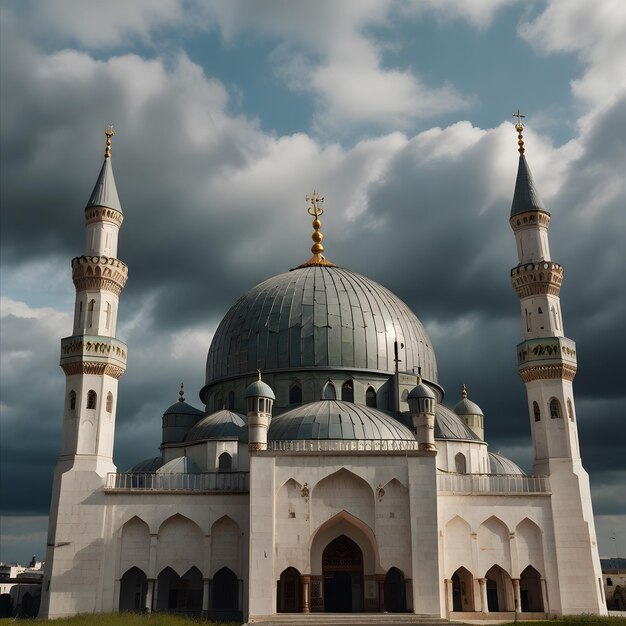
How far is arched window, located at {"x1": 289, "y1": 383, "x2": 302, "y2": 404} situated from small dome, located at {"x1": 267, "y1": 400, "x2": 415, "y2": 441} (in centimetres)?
292

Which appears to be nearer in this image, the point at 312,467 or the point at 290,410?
the point at 312,467

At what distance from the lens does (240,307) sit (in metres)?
32.6

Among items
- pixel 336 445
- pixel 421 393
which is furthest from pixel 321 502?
pixel 421 393

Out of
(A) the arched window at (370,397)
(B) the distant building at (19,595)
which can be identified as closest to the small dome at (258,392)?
(A) the arched window at (370,397)

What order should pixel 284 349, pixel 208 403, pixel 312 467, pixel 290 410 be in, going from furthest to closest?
1. pixel 208 403
2. pixel 284 349
3. pixel 290 410
4. pixel 312 467

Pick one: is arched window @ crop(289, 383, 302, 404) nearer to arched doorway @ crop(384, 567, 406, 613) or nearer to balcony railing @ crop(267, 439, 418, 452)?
balcony railing @ crop(267, 439, 418, 452)

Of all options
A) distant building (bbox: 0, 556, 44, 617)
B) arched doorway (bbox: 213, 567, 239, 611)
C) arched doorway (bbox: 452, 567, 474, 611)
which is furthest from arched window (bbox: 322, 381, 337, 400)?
distant building (bbox: 0, 556, 44, 617)

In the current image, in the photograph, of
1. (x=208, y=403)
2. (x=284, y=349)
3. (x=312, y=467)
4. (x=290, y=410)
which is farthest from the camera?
(x=208, y=403)

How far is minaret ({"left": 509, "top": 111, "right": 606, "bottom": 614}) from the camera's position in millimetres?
24125

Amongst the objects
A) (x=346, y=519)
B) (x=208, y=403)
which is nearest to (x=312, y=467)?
(x=346, y=519)

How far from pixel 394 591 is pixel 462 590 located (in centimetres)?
225

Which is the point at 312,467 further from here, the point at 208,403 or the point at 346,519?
the point at 208,403

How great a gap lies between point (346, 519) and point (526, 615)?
603 cm

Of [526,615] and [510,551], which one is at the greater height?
[510,551]
